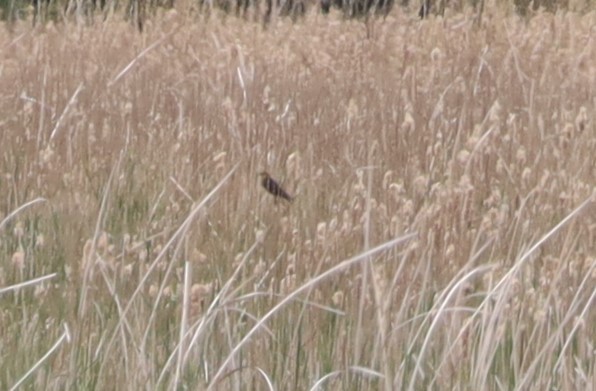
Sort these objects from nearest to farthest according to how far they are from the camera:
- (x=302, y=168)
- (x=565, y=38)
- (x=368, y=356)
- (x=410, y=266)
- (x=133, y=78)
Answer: (x=368, y=356), (x=410, y=266), (x=302, y=168), (x=133, y=78), (x=565, y=38)

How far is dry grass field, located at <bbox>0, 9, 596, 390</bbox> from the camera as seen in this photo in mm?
2078

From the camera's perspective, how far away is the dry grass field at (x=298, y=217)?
6.82 feet

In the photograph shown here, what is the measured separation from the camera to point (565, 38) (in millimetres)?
6871

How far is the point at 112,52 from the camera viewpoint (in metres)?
5.72

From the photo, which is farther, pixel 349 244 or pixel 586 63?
pixel 586 63

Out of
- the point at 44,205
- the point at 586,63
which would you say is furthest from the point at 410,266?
the point at 586,63

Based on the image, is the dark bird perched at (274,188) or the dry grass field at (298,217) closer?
the dry grass field at (298,217)

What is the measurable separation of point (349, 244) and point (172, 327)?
20.7 inches

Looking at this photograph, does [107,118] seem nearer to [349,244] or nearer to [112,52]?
[112,52]

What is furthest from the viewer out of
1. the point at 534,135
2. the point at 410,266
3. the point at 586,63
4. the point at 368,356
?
the point at 586,63

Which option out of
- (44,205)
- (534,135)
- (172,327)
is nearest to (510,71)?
(534,135)

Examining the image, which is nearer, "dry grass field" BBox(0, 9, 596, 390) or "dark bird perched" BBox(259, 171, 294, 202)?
"dry grass field" BBox(0, 9, 596, 390)

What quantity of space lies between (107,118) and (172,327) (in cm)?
209

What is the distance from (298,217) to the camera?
3.13 meters
